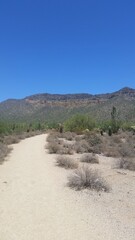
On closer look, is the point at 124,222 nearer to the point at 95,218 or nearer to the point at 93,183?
the point at 95,218

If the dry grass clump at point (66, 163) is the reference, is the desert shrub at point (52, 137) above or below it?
above

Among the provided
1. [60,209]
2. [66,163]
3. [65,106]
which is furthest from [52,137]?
[65,106]

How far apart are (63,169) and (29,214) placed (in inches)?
332

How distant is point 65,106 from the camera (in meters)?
166

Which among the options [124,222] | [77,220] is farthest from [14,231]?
[124,222]

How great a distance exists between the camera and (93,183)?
1338 cm

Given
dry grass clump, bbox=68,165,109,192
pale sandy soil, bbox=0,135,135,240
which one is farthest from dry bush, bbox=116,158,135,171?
dry grass clump, bbox=68,165,109,192

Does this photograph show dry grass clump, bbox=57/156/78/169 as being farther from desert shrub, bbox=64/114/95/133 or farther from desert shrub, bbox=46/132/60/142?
desert shrub, bbox=64/114/95/133

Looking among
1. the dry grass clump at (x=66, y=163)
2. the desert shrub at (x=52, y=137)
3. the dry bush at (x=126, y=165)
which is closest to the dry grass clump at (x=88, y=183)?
the dry grass clump at (x=66, y=163)

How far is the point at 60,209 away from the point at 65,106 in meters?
156

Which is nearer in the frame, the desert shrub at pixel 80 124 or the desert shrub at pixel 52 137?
the desert shrub at pixel 52 137

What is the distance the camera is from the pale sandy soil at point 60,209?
8.35m

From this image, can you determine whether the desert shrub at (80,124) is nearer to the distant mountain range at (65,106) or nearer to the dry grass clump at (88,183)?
the distant mountain range at (65,106)

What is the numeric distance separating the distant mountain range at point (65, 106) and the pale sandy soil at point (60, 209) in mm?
94883
